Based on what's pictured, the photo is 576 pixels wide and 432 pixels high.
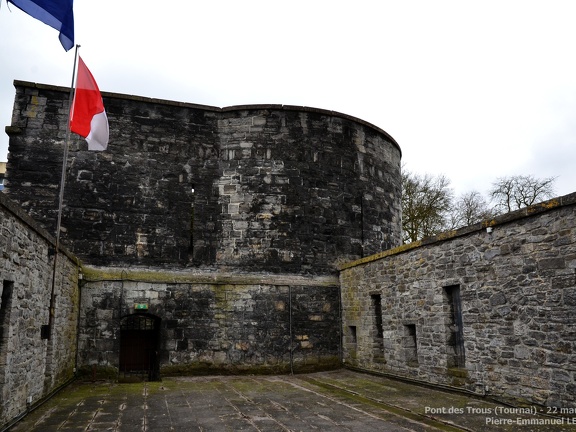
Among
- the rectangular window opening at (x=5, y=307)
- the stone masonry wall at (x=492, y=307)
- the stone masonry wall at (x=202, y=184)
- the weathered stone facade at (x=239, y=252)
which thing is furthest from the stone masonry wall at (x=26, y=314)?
the stone masonry wall at (x=492, y=307)

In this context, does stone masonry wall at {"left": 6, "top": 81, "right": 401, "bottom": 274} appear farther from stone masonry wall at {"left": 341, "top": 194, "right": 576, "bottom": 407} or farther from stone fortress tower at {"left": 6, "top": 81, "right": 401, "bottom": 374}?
stone masonry wall at {"left": 341, "top": 194, "right": 576, "bottom": 407}

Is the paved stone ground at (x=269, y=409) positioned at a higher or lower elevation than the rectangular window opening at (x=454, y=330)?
lower

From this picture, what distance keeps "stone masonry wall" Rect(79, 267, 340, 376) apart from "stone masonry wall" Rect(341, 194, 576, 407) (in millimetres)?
1915

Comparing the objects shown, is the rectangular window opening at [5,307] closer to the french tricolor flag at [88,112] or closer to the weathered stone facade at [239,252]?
the weathered stone facade at [239,252]

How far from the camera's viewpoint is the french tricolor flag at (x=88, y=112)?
28.2 ft

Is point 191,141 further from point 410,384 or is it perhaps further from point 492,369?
point 492,369

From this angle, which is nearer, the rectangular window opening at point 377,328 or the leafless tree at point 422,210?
the rectangular window opening at point 377,328

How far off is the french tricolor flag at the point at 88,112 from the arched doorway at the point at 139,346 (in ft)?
13.9

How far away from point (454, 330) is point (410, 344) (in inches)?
56.3

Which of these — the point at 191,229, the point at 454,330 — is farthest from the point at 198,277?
the point at 454,330

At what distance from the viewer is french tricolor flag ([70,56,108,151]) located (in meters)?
8.59

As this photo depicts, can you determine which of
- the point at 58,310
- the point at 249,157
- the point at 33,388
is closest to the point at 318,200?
the point at 249,157

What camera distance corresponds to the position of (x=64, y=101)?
11.4 meters

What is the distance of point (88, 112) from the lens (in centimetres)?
882
